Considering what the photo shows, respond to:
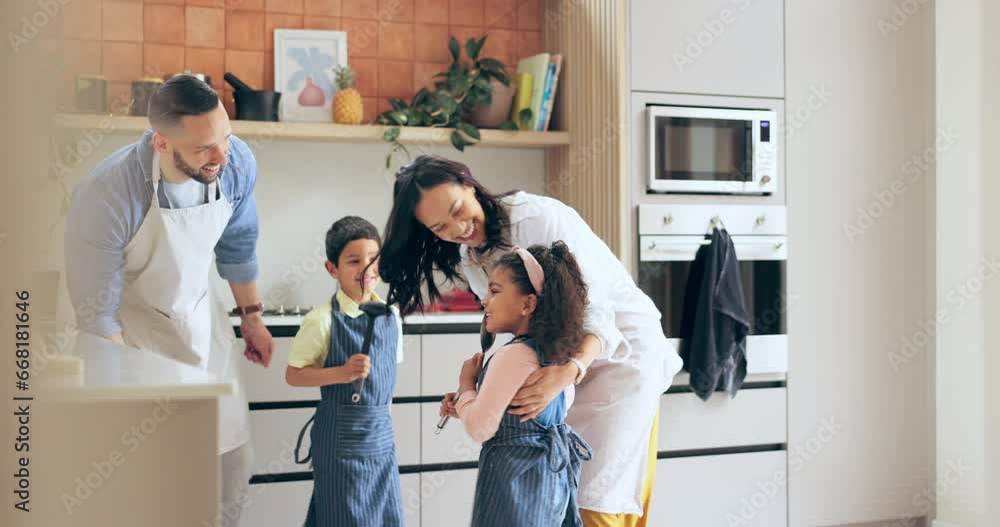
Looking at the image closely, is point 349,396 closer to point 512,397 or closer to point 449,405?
point 449,405


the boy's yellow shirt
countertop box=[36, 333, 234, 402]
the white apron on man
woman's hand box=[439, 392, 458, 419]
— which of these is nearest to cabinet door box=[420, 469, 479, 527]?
the boy's yellow shirt

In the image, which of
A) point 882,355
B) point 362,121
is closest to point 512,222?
point 362,121

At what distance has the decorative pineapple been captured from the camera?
2402mm

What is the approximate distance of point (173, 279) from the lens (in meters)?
1.50

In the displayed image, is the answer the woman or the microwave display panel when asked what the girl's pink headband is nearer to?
the woman

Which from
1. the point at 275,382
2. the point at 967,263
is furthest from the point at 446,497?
the point at 967,263

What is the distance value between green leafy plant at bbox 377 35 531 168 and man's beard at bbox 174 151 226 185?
923 mm

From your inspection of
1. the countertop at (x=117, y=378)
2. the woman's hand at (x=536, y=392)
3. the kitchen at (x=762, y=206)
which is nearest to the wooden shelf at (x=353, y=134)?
the kitchen at (x=762, y=206)

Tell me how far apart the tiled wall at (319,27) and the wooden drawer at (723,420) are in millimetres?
1107

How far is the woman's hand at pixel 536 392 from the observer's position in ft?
4.39

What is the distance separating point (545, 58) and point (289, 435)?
46.4 inches

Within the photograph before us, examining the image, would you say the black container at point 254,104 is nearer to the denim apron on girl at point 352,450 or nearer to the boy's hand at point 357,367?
the denim apron on girl at point 352,450

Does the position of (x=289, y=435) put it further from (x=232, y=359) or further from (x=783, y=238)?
(x=783, y=238)

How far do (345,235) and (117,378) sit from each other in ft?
4.83
